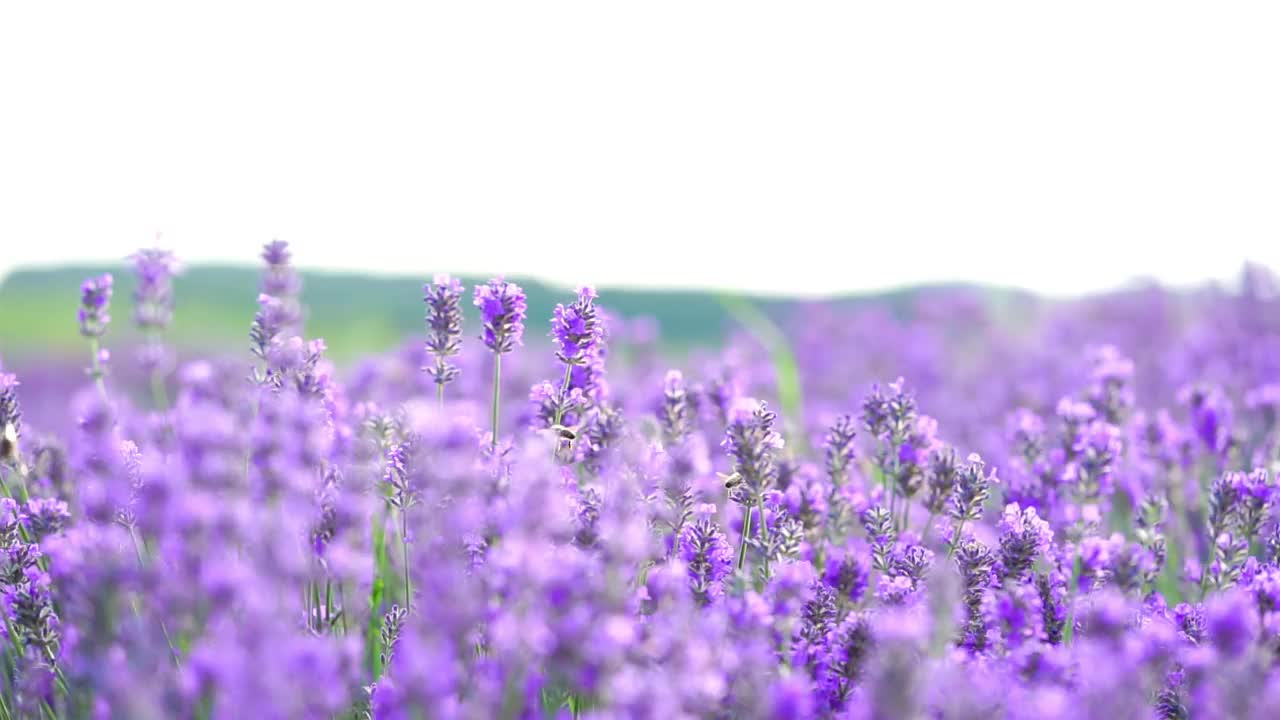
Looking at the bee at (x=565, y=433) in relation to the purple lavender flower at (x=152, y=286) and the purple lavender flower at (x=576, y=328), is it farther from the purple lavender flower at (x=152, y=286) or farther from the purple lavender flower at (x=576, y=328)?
the purple lavender flower at (x=152, y=286)

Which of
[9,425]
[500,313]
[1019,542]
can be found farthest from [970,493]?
[9,425]

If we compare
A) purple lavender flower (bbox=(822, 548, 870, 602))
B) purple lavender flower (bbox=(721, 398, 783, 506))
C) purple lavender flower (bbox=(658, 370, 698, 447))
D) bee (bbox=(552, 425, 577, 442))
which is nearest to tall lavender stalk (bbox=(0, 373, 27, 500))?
bee (bbox=(552, 425, 577, 442))

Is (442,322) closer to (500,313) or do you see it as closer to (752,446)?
(500,313)

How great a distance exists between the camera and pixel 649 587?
6.65 feet

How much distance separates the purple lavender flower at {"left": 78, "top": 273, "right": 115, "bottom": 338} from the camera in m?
2.92

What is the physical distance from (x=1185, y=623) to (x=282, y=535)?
1.97m

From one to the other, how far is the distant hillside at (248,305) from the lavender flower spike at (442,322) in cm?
1782

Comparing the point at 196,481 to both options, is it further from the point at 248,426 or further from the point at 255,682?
the point at 248,426

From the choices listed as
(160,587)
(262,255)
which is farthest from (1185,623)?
(262,255)

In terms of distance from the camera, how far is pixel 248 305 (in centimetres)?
3147

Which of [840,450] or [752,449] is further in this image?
[840,450]

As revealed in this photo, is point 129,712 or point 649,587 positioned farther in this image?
point 649,587

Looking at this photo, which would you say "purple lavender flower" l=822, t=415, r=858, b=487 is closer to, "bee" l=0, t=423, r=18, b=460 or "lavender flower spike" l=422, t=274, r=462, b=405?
"lavender flower spike" l=422, t=274, r=462, b=405

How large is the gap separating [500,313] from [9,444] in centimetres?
123
